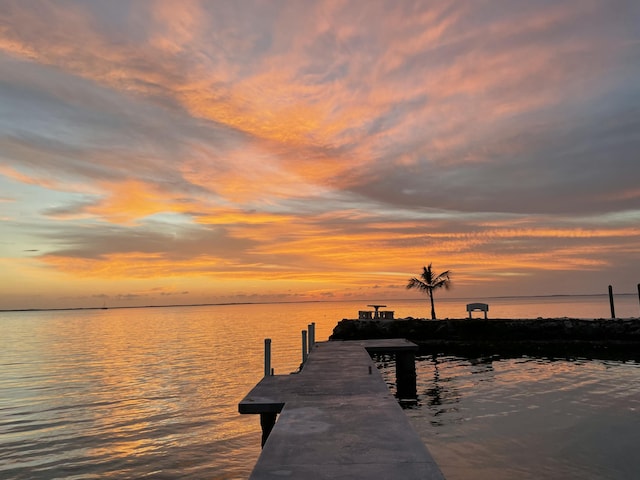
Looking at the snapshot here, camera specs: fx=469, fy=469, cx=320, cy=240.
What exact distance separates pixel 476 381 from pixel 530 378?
3.26 metres

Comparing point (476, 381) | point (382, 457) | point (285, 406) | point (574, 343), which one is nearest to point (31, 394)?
point (285, 406)

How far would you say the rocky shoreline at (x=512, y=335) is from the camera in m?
38.5

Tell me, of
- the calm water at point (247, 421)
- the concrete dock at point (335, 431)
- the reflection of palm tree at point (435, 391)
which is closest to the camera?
the concrete dock at point (335, 431)

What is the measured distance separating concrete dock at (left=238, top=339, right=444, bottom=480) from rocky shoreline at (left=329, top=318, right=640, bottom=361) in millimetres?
27541

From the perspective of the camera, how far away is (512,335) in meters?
43.0

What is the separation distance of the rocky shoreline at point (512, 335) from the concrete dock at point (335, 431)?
27.5 metres

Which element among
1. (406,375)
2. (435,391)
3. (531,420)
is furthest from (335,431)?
(435,391)

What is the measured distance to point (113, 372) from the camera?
36094mm

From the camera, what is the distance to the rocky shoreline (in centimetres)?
3853

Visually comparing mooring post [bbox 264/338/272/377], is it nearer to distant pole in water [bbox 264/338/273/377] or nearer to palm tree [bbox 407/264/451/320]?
distant pole in water [bbox 264/338/273/377]

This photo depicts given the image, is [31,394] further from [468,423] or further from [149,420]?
[468,423]

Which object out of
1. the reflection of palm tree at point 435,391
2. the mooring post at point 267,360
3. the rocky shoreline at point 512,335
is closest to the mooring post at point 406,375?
the reflection of palm tree at point 435,391

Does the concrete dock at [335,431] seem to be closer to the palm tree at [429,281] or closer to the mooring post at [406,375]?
the mooring post at [406,375]

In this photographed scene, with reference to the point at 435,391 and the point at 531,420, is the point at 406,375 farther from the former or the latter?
the point at 531,420
